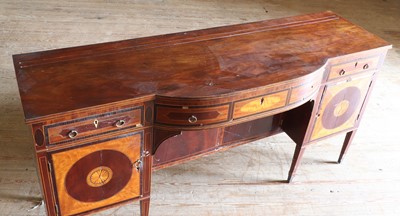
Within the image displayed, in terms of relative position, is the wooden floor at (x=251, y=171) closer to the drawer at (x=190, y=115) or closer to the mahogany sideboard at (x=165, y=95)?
the mahogany sideboard at (x=165, y=95)

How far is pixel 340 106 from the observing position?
1.75m

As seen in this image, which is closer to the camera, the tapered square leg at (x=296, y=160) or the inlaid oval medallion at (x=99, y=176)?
the inlaid oval medallion at (x=99, y=176)

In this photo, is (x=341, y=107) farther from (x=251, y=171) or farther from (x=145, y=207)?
(x=145, y=207)

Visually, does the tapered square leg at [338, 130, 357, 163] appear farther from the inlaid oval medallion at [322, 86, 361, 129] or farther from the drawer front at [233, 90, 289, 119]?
the drawer front at [233, 90, 289, 119]

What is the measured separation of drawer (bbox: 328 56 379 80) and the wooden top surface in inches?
2.0

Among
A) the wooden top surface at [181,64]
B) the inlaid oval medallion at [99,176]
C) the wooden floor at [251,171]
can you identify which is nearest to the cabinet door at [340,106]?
the wooden top surface at [181,64]

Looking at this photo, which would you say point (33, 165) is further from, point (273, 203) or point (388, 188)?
point (388, 188)

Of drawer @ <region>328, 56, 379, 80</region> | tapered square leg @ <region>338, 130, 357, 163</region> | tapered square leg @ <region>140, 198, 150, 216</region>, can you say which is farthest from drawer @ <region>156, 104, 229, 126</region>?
tapered square leg @ <region>338, 130, 357, 163</region>

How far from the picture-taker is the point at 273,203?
1.80 m

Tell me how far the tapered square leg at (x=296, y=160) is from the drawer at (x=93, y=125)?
79 cm

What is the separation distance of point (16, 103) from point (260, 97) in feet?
4.62

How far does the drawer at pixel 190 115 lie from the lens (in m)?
1.30

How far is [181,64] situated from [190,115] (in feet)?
0.72

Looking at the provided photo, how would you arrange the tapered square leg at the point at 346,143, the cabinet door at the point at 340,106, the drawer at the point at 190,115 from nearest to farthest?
1. the drawer at the point at 190,115
2. the cabinet door at the point at 340,106
3. the tapered square leg at the point at 346,143
